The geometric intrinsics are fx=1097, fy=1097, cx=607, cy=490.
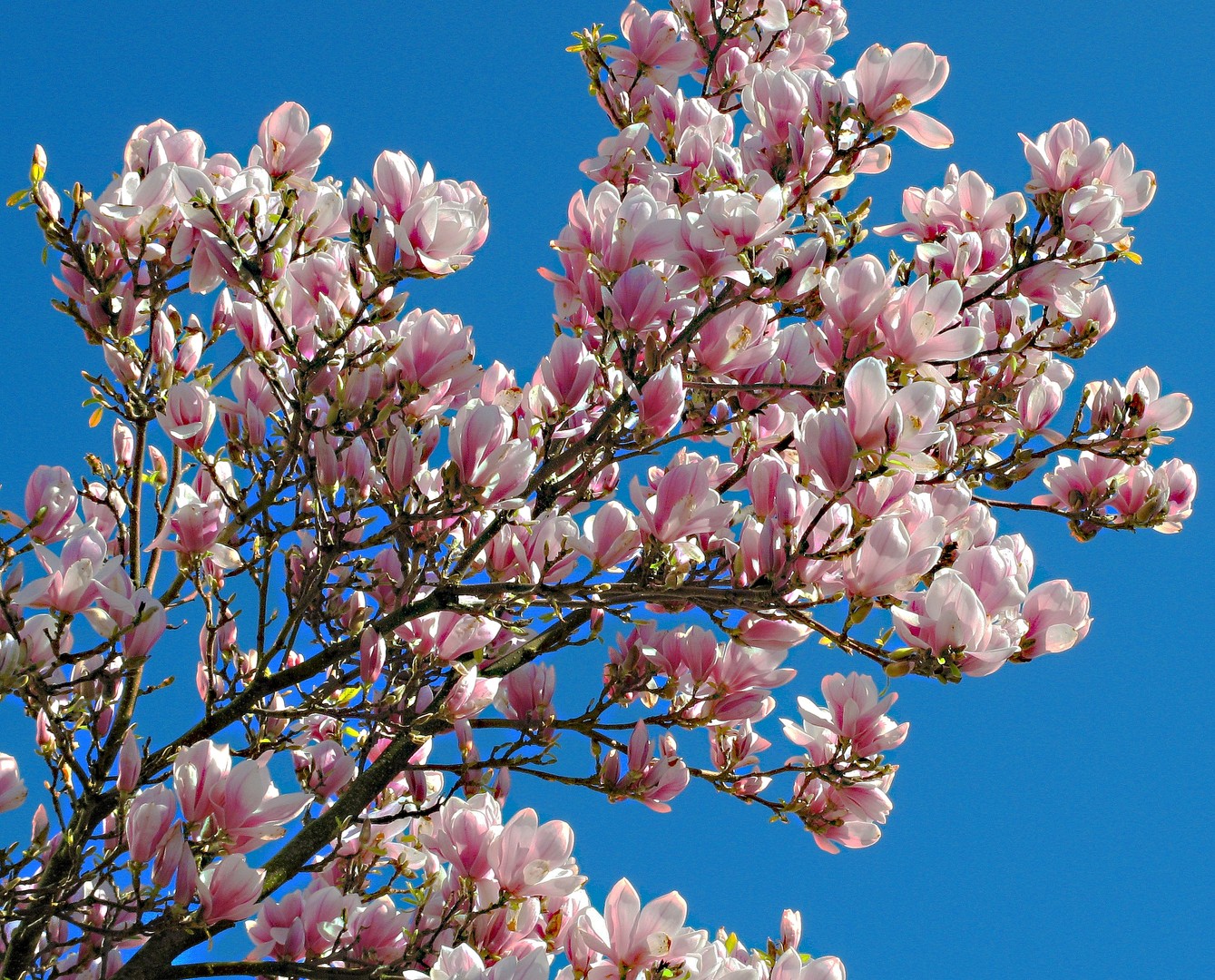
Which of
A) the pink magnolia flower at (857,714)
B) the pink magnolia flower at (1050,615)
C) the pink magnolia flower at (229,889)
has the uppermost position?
the pink magnolia flower at (1050,615)

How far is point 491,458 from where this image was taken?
8.04 feet

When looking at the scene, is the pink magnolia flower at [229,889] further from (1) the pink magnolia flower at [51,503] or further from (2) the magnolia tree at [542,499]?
(1) the pink magnolia flower at [51,503]

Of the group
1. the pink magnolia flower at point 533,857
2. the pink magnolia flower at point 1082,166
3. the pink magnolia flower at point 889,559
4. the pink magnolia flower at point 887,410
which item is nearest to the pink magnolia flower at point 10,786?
the pink magnolia flower at point 533,857

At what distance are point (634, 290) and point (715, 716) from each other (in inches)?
49.8

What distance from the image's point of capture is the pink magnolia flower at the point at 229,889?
2.41 meters

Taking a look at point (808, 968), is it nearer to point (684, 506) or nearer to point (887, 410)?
point (684, 506)

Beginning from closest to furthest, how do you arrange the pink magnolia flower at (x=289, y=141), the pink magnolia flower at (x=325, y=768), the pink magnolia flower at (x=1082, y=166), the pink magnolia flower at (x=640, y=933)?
the pink magnolia flower at (x=640, y=933), the pink magnolia flower at (x=289, y=141), the pink magnolia flower at (x=1082, y=166), the pink magnolia flower at (x=325, y=768)

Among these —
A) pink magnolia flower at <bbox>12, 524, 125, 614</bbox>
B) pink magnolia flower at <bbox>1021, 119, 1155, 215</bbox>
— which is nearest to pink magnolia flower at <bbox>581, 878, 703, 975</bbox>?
pink magnolia flower at <bbox>12, 524, 125, 614</bbox>

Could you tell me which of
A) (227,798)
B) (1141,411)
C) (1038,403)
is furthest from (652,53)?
(227,798)

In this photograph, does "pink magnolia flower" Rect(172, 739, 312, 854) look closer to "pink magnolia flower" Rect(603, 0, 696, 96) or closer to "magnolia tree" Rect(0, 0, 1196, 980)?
"magnolia tree" Rect(0, 0, 1196, 980)

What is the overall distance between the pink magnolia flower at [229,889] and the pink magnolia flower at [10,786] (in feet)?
2.36

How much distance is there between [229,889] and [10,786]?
0.80 m

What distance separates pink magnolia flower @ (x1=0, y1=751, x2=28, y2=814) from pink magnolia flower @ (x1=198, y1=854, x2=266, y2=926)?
72 centimetres

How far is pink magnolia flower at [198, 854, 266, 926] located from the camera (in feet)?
7.90
